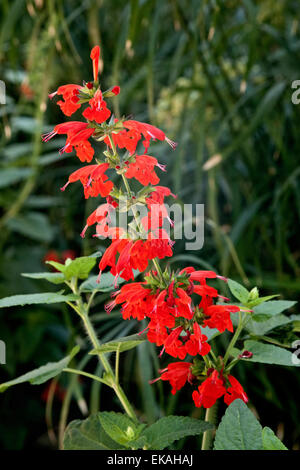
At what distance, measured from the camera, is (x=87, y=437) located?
30 centimetres

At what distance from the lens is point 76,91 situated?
0.28 metres

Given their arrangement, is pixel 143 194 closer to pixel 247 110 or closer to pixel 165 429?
pixel 165 429

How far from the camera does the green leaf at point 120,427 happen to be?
0.90ft

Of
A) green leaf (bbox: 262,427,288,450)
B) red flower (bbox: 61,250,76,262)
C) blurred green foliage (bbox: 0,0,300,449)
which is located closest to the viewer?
green leaf (bbox: 262,427,288,450)

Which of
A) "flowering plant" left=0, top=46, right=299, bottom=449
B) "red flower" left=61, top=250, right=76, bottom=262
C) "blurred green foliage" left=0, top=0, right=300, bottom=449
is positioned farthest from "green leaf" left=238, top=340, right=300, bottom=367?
"red flower" left=61, top=250, right=76, bottom=262

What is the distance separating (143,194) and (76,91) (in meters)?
0.06

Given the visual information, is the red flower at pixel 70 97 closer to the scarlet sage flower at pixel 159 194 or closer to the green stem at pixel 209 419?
the scarlet sage flower at pixel 159 194

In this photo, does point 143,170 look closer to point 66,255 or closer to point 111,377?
point 111,377

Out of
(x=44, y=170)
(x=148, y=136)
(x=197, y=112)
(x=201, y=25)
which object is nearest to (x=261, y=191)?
(x=197, y=112)

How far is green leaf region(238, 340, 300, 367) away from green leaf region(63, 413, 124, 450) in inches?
3.4

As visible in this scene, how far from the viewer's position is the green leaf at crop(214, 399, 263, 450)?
23 centimetres

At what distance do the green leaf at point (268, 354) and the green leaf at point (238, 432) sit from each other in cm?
4

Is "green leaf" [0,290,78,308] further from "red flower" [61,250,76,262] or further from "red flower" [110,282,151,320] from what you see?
"red flower" [61,250,76,262]
